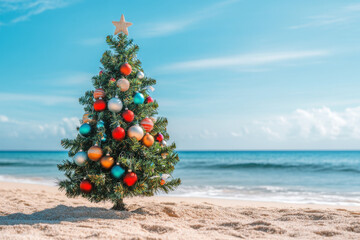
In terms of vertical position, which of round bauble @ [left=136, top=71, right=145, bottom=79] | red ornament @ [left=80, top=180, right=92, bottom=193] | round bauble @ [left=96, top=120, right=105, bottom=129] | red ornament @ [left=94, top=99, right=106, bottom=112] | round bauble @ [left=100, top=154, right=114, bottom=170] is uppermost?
round bauble @ [left=136, top=71, right=145, bottom=79]

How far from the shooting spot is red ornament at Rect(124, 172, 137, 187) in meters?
4.99

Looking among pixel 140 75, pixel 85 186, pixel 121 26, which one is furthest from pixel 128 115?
pixel 121 26

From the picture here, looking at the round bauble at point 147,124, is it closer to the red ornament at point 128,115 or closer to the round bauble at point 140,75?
the red ornament at point 128,115

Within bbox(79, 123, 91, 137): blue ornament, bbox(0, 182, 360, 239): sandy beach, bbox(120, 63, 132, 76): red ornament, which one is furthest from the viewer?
bbox(120, 63, 132, 76): red ornament

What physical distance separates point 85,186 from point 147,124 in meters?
1.39

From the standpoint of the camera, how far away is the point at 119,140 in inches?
204

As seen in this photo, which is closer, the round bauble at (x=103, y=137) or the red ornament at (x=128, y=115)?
the round bauble at (x=103, y=137)

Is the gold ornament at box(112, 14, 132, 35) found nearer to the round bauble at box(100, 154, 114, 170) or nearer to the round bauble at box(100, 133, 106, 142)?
the round bauble at box(100, 133, 106, 142)

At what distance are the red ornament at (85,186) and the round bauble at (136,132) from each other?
→ 0.99 meters

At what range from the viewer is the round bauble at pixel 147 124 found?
17.6 feet

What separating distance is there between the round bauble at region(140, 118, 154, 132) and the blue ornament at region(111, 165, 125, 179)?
2.58 ft

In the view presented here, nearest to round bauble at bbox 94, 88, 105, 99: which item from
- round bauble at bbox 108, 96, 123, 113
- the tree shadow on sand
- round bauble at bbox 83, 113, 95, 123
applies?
round bauble at bbox 108, 96, 123, 113

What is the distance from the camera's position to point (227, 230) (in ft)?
14.8

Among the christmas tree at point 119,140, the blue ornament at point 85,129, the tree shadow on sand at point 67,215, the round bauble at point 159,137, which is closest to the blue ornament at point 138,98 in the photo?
the christmas tree at point 119,140
